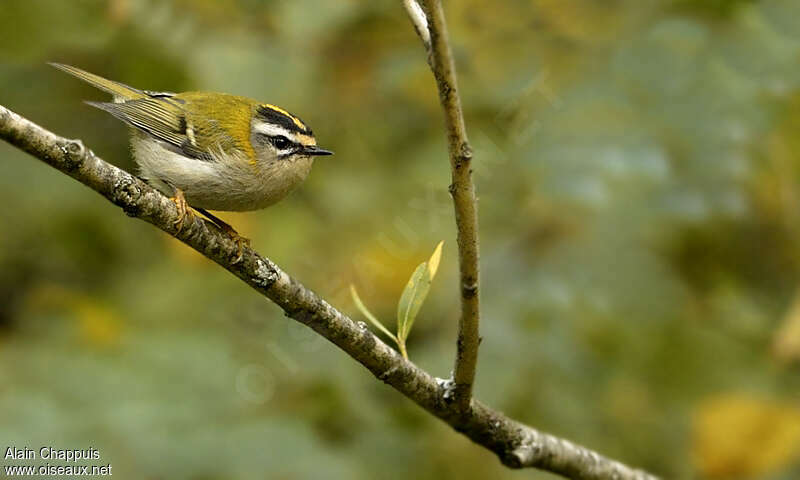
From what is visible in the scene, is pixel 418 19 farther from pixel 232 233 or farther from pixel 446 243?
pixel 446 243

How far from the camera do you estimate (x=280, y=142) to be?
9.41ft

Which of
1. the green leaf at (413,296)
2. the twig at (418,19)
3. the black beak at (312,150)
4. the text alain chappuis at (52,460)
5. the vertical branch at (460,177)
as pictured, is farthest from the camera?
the black beak at (312,150)

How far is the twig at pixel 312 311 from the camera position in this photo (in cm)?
161

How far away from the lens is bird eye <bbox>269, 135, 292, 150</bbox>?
9.37ft

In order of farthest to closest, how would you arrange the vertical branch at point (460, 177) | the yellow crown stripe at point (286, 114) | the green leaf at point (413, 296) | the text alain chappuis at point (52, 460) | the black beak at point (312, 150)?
the black beak at point (312, 150), the yellow crown stripe at point (286, 114), the text alain chappuis at point (52, 460), the green leaf at point (413, 296), the vertical branch at point (460, 177)

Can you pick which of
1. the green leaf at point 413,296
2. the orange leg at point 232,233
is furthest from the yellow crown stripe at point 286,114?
the green leaf at point 413,296

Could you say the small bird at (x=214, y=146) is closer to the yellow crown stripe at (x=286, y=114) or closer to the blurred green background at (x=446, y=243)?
the yellow crown stripe at (x=286, y=114)

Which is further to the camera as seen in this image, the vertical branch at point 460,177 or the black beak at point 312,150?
the black beak at point 312,150

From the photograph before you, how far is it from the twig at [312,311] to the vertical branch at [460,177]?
0.14 m

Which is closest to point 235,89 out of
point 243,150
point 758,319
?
point 243,150

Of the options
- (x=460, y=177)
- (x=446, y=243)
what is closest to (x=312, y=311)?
(x=460, y=177)

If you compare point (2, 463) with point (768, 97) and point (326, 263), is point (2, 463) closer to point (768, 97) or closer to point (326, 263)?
point (326, 263)

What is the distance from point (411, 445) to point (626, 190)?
120 centimetres

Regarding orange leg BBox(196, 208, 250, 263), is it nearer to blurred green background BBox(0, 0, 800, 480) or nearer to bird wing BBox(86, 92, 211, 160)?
bird wing BBox(86, 92, 211, 160)
